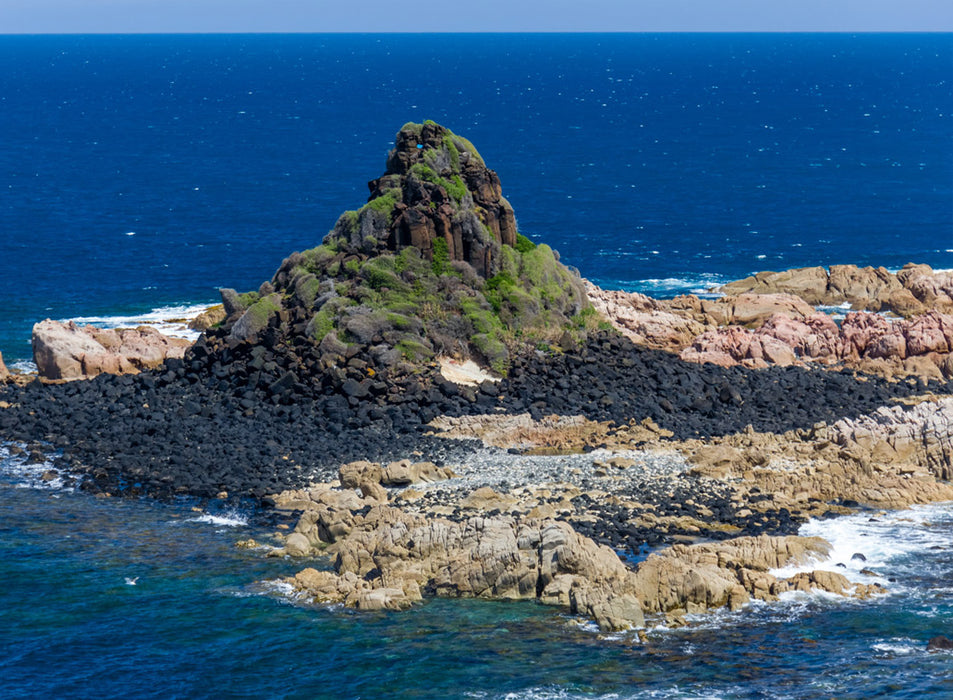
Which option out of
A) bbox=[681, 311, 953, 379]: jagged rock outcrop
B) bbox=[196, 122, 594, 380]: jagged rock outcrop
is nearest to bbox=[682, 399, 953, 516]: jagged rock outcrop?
bbox=[681, 311, 953, 379]: jagged rock outcrop

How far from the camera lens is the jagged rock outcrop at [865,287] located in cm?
8869

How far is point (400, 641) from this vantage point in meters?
43.3

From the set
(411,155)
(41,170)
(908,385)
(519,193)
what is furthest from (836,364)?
(41,170)

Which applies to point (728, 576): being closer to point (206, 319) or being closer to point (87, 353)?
point (87, 353)

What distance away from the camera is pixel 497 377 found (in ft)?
225

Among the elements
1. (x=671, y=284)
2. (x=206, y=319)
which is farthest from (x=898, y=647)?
(x=671, y=284)

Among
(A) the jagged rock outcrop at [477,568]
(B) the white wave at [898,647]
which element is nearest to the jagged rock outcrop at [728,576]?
(A) the jagged rock outcrop at [477,568]

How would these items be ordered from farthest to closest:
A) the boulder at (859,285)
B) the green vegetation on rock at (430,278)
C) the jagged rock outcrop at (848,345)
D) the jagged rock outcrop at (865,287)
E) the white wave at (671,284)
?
the white wave at (671,284), the boulder at (859,285), the jagged rock outcrop at (865,287), the jagged rock outcrop at (848,345), the green vegetation on rock at (430,278)

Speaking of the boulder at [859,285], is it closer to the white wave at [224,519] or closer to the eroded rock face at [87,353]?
the eroded rock face at [87,353]

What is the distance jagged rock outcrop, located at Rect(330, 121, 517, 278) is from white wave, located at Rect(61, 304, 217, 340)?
17492 mm

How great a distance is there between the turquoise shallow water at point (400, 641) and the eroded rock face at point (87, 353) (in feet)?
77.6

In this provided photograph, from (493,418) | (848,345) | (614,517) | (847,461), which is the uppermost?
(848,345)

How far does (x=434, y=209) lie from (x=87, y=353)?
70.7ft

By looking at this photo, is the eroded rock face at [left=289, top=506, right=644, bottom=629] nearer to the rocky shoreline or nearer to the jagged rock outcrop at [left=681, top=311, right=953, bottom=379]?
the rocky shoreline
